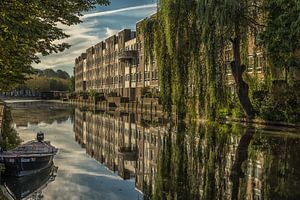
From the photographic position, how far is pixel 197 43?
26578mm

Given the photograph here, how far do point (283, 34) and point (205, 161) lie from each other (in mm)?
12965

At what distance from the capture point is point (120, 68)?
8869cm

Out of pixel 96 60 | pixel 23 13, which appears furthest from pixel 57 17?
pixel 96 60

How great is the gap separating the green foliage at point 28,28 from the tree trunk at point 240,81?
1594cm

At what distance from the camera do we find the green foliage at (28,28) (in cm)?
954

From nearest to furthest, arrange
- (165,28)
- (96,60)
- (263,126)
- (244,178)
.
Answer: (244,178) < (165,28) < (263,126) < (96,60)

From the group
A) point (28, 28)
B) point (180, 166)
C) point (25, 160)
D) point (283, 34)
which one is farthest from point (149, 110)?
point (28, 28)

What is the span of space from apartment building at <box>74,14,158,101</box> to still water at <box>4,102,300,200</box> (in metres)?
34.6

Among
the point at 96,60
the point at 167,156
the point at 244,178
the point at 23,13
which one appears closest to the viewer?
the point at 23,13

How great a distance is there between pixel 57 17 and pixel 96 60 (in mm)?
100621

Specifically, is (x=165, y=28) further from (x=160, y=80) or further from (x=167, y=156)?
(x=167, y=156)

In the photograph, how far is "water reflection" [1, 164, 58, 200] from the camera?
39.3ft

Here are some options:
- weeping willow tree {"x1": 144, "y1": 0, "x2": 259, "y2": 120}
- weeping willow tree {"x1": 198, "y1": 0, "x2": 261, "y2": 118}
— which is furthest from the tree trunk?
weeping willow tree {"x1": 144, "y1": 0, "x2": 259, "y2": 120}

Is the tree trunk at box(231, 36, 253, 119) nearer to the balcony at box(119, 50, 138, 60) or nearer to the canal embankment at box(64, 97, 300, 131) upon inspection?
the canal embankment at box(64, 97, 300, 131)
